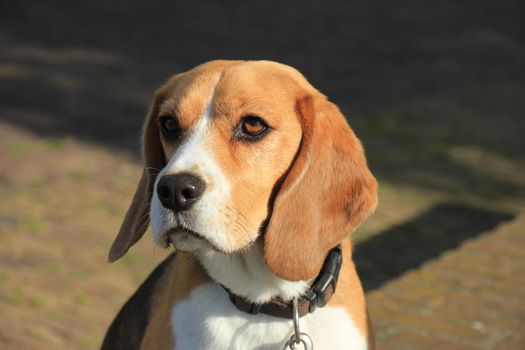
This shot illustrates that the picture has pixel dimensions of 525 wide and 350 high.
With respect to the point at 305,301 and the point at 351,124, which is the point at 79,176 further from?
the point at 305,301

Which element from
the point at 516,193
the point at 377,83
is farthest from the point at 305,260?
the point at 377,83

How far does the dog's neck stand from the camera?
341 cm

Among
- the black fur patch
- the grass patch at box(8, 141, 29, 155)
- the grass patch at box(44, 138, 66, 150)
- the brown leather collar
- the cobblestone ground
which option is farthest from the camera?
the grass patch at box(44, 138, 66, 150)

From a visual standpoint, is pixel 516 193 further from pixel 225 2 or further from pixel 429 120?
pixel 225 2

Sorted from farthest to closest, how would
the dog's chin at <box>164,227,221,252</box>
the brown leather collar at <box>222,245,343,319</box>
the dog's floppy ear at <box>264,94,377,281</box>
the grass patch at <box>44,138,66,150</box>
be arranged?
the grass patch at <box>44,138,66,150</box> < the brown leather collar at <box>222,245,343,319</box> < the dog's floppy ear at <box>264,94,377,281</box> < the dog's chin at <box>164,227,221,252</box>

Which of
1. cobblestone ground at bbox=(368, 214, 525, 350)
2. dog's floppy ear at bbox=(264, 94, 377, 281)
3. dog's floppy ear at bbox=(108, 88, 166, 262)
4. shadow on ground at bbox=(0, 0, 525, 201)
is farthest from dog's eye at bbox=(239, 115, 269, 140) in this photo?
shadow on ground at bbox=(0, 0, 525, 201)

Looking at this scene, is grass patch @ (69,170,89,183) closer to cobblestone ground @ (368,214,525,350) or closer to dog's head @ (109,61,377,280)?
cobblestone ground @ (368,214,525,350)

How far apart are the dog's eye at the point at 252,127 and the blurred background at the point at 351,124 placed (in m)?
1.91

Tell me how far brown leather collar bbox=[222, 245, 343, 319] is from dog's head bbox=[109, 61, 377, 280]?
0.36 ft

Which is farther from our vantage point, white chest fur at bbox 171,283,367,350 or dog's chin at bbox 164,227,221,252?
white chest fur at bbox 171,283,367,350

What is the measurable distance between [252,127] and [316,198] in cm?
34

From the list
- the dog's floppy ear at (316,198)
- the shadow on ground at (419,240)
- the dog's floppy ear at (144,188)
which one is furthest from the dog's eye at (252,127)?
the shadow on ground at (419,240)

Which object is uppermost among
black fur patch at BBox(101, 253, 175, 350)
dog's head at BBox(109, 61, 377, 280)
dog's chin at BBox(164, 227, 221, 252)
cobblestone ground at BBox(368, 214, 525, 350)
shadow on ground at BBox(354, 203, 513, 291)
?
dog's head at BBox(109, 61, 377, 280)

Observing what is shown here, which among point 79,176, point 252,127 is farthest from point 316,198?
point 79,176
